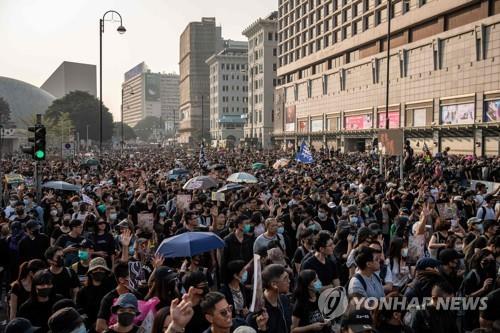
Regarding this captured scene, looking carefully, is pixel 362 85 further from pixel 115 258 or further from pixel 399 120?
pixel 115 258

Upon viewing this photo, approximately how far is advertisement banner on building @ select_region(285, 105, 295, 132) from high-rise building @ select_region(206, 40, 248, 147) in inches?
2019

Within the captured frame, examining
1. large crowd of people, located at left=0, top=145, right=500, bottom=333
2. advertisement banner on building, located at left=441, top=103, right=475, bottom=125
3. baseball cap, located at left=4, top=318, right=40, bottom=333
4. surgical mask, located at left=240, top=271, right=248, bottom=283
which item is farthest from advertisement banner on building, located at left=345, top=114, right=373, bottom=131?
baseball cap, located at left=4, top=318, right=40, bottom=333

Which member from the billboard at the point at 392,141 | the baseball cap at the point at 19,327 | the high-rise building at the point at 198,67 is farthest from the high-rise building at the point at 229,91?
the baseball cap at the point at 19,327

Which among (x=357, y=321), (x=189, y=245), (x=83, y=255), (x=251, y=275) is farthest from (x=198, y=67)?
(x=357, y=321)

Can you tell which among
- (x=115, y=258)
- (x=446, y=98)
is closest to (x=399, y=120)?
(x=446, y=98)

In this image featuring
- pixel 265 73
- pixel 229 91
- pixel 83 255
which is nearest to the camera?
pixel 83 255

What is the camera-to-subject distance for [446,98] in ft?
149

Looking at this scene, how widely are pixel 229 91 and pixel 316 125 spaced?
71235mm

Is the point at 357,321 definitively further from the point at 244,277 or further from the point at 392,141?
the point at 392,141

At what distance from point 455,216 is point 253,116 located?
9936cm

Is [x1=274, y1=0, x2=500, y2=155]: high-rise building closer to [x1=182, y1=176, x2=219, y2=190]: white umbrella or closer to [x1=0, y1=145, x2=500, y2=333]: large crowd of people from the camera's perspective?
[x1=182, y1=176, x2=219, y2=190]: white umbrella

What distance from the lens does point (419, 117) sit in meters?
50.2

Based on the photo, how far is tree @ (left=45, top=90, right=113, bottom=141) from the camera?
119 m

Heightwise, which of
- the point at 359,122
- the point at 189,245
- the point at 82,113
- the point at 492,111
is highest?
the point at 82,113
